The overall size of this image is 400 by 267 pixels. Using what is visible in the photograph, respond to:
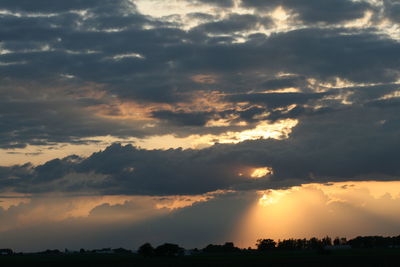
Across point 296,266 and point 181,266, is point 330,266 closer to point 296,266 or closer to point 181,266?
point 296,266

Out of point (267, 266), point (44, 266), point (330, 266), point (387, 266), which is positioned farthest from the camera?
point (44, 266)

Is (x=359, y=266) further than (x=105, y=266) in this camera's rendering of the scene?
No

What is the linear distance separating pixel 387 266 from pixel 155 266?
159ft

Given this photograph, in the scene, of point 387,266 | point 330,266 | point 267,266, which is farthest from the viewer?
point 267,266

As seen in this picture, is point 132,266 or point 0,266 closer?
point 132,266

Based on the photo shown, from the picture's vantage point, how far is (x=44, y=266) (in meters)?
148

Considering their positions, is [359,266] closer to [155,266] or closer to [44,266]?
[155,266]

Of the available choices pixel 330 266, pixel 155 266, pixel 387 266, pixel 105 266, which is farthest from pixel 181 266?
pixel 387 266

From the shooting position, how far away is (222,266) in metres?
132

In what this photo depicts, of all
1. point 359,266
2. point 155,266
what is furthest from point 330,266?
point 155,266

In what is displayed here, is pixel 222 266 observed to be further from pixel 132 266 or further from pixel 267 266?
pixel 132 266

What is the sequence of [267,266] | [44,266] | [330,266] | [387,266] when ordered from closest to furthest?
1. [387,266]
2. [330,266]
3. [267,266]
4. [44,266]

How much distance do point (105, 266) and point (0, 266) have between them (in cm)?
3233

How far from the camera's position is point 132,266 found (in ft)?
433
